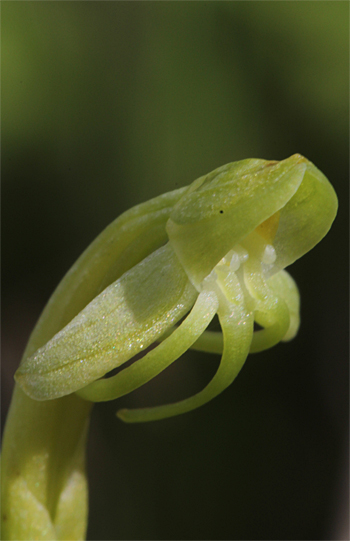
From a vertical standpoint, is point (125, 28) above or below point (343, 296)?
above

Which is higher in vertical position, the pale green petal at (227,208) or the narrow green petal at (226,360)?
the pale green petal at (227,208)

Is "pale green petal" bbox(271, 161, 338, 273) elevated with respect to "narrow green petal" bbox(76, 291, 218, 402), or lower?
elevated

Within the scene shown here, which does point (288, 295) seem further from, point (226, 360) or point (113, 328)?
point (113, 328)

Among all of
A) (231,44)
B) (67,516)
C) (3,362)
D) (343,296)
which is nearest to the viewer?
(67,516)

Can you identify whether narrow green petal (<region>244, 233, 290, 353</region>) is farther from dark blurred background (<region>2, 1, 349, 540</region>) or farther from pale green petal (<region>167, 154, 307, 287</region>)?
dark blurred background (<region>2, 1, 349, 540</region>)

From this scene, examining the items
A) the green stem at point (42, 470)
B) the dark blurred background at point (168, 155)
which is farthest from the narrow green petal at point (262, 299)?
the dark blurred background at point (168, 155)

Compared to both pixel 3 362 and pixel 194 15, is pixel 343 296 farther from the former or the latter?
pixel 3 362

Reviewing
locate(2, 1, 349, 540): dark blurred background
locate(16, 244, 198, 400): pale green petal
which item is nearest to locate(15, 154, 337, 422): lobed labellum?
locate(16, 244, 198, 400): pale green petal

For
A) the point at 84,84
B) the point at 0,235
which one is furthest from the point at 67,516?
the point at 84,84

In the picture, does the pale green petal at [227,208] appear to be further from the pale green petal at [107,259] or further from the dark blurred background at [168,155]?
the dark blurred background at [168,155]
